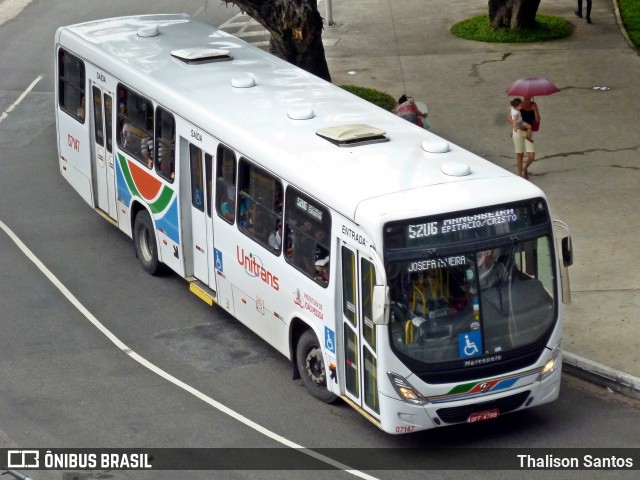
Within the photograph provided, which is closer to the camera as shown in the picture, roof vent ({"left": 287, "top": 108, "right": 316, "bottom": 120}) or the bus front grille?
the bus front grille

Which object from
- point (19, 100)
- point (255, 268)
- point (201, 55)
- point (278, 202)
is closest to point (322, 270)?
point (278, 202)

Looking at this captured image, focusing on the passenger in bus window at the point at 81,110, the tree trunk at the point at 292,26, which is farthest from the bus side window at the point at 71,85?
the tree trunk at the point at 292,26

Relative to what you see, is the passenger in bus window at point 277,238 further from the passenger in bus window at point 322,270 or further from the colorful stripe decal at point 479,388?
the colorful stripe decal at point 479,388

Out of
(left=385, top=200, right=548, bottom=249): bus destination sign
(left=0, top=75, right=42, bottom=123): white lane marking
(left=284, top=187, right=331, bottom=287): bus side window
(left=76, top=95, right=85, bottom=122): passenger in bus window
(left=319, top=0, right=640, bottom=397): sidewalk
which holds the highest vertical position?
(left=385, top=200, right=548, bottom=249): bus destination sign

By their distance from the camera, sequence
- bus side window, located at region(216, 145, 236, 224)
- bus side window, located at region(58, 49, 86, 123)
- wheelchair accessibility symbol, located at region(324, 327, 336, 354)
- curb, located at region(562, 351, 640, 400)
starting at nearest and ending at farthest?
1. wheelchair accessibility symbol, located at region(324, 327, 336, 354)
2. curb, located at region(562, 351, 640, 400)
3. bus side window, located at region(216, 145, 236, 224)
4. bus side window, located at region(58, 49, 86, 123)

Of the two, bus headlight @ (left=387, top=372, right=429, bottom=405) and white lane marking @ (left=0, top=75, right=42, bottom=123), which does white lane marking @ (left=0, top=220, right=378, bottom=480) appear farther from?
white lane marking @ (left=0, top=75, right=42, bottom=123)

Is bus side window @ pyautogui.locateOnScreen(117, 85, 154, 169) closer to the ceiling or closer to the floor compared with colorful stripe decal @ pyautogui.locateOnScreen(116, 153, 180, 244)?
closer to the ceiling

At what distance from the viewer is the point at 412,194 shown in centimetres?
1162

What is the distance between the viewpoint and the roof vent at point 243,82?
1548 centimetres

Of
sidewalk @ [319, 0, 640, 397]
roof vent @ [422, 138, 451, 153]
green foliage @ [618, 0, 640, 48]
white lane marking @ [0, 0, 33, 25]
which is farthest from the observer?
white lane marking @ [0, 0, 33, 25]

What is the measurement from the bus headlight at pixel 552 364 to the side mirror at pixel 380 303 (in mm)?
1967

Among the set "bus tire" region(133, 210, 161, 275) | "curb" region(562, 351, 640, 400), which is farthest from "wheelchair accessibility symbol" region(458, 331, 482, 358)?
"bus tire" region(133, 210, 161, 275)

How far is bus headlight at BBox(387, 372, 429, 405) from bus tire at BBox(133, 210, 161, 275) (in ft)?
19.7

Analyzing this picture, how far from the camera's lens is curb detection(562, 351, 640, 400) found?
13.1 metres
